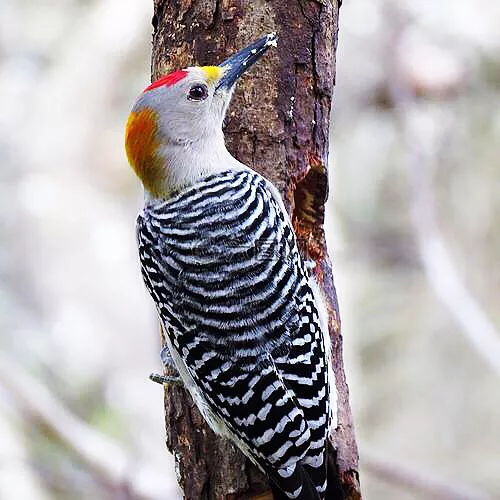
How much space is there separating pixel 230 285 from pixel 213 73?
0.71m

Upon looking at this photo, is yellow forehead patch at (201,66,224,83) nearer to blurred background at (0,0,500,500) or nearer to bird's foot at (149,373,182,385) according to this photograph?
bird's foot at (149,373,182,385)

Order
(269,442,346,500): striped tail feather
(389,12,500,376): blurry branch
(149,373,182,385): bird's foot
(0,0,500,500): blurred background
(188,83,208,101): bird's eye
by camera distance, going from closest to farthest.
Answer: (269,442,346,500): striped tail feather, (149,373,182,385): bird's foot, (188,83,208,101): bird's eye, (389,12,500,376): blurry branch, (0,0,500,500): blurred background

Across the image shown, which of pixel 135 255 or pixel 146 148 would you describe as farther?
pixel 135 255

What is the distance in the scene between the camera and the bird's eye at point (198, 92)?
300 centimetres

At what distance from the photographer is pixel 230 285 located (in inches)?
106

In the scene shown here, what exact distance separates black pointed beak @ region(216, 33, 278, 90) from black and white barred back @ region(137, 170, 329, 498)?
30 centimetres

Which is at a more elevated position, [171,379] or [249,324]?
[249,324]

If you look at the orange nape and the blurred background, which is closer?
the orange nape

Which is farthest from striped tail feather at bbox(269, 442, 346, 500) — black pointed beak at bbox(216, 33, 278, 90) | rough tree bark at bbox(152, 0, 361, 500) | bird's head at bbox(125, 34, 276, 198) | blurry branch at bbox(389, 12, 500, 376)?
blurry branch at bbox(389, 12, 500, 376)

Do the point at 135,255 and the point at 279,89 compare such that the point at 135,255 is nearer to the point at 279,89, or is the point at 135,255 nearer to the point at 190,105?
the point at 190,105

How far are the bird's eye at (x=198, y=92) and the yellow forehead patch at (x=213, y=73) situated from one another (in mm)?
45

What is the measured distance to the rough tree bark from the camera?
115 inches

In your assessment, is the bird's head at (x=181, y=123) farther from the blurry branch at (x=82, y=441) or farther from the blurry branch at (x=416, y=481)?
the blurry branch at (x=416, y=481)

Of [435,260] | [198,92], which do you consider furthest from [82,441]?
[198,92]
